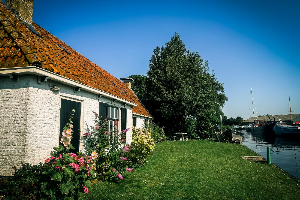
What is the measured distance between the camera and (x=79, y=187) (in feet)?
16.7

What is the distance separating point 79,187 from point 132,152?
5.13 metres

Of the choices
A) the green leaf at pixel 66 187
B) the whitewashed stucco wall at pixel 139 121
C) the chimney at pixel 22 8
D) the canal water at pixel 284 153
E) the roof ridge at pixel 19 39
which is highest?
the chimney at pixel 22 8

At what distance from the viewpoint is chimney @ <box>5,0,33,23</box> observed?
24.9ft

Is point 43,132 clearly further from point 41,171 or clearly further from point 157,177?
point 157,177

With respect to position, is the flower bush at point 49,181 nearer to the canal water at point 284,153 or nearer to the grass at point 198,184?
the grass at point 198,184

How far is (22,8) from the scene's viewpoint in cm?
799

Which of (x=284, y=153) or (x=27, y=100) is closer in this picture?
(x=27, y=100)

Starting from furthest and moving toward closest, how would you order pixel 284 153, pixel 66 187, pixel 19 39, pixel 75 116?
1. pixel 284 153
2. pixel 75 116
3. pixel 19 39
4. pixel 66 187

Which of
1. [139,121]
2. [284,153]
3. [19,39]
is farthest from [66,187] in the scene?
[284,153]

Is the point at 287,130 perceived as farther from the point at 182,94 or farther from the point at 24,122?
the point at 24,122

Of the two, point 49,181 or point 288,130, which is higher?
point 49,181

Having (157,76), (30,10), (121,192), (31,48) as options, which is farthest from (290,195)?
(157,76)

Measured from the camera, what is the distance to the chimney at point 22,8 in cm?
760

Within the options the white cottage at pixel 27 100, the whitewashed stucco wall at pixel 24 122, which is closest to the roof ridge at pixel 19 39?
the white cottage at pixel 27 100
